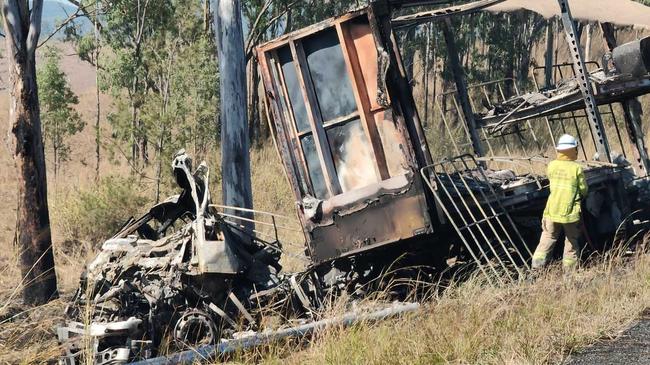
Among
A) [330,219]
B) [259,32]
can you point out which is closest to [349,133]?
[330,219]

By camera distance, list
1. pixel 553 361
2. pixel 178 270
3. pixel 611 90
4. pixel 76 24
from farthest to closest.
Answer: pixel 76 24 < pixel 611 90 < pixel 178 270 < pixel 553 361

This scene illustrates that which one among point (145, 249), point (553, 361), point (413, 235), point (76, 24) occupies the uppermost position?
point (76, 24)

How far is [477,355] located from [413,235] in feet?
7.93

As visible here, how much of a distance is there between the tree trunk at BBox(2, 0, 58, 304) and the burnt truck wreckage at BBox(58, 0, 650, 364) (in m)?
1.90

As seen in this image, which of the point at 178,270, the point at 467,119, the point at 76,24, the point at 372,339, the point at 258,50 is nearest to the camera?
the point at 372,339

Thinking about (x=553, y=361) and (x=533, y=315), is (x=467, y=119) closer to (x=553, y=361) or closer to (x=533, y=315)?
(x=533, y=315)

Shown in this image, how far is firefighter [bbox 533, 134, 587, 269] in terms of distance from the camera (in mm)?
8617

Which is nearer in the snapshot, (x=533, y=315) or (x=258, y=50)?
(x=533, y=315)

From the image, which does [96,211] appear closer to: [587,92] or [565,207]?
[587,92]

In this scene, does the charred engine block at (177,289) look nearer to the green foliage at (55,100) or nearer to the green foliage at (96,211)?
the green foliage at (96,211)

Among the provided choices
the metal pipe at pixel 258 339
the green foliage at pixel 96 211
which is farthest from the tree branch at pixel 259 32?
the metal pipe at pixel 258 339

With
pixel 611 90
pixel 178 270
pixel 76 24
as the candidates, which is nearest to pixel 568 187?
pixel 611 90

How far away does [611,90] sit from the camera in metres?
10.4

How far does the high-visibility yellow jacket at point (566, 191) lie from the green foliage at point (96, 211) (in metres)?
9.43
